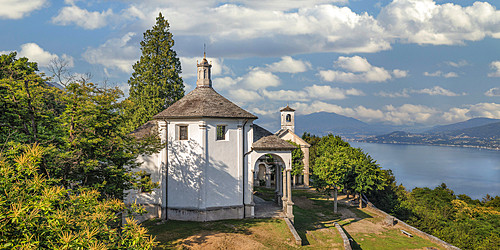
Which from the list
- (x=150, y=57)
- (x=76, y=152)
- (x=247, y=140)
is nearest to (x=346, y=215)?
(x=247, y=140)

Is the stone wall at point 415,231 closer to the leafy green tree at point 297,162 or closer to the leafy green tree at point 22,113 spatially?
the leafy green tree at point 297,162

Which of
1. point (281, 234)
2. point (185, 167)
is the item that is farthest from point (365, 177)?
point (185, 167)

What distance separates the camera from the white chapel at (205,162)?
918 inches

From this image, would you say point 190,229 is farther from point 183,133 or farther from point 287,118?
point 287,118

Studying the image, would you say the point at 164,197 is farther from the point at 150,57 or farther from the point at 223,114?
the point at 150,57

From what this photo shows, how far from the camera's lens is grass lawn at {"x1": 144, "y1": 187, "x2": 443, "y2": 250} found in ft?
61.0

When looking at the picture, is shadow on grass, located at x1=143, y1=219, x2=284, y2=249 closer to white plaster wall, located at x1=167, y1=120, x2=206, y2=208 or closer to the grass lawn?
the grass lawn

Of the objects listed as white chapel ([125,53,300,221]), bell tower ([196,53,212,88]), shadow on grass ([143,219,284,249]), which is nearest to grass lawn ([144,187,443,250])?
shadow on grass ([143,219,284,249])

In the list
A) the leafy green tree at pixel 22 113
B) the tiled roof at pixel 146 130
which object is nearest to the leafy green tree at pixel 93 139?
the leafy green tree at pixel 22 113

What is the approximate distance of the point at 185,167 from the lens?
23609mm

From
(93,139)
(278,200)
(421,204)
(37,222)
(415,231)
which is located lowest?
(421,204)

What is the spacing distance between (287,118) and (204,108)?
31175 mm

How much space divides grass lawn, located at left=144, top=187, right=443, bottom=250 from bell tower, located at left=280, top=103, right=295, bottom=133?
74.4 feet

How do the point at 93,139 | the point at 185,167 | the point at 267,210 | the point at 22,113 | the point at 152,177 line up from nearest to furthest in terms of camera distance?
the point at 22,113, the point at 93,139, the point at 185,167, the point at 152,177, the point at 267,210
